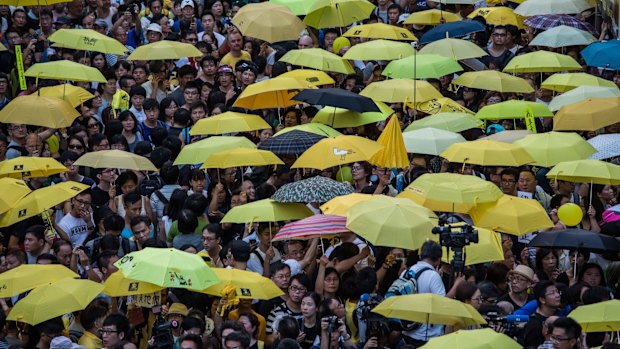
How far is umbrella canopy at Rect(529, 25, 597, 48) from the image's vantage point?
66.9 ft

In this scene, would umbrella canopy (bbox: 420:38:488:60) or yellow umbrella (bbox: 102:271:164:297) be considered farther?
umbrella canopy (bbox: 420:38:488:60)

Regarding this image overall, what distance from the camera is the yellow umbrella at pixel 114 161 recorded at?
16297 mm

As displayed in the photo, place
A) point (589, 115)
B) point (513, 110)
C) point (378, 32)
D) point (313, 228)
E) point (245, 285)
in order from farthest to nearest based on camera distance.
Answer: point (378, 32) < point (513, 110) < point (589, 115) < point (313, 228) < point (245, 285)

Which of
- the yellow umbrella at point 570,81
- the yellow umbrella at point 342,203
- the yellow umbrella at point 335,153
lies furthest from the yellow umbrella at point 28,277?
the yellow umbrella at point 570,81

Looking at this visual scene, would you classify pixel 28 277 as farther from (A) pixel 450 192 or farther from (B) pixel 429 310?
(A) pixel 450 192

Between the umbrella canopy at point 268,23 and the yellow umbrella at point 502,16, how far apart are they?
2851mm

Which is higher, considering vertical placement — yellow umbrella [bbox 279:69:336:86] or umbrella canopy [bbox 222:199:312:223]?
umbrella canopy [bbox 222:199:312:223]

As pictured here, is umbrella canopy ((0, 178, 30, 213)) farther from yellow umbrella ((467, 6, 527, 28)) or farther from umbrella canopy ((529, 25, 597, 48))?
yellow umbrella ((467, 6, 527, 28))

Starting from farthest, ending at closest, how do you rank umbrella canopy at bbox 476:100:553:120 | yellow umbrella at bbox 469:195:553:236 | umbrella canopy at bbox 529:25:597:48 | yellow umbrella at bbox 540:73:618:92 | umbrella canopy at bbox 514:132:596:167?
umbrella canopy at bbox 529:25:597:48
yellow umbrella at bbox 540:73:618:92
umbrella canopy at bbox 476:100:553:120
umbrella canopy at bbox 514:132:596:167
yellow umbrella at bbox 469:195:553:236

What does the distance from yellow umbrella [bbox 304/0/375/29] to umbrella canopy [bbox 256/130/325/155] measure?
15.4 ft

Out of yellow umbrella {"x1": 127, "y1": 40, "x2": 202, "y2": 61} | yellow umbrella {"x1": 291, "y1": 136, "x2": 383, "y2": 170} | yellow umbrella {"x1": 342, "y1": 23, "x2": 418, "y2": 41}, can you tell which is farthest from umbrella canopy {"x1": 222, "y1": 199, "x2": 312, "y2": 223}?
yellow umbrella {"x1": 342, "y1": 23, "x2": 418, "y2": 41}

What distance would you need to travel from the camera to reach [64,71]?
18688mm

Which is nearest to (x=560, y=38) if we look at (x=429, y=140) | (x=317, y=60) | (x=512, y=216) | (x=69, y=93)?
(x=317, y=60)

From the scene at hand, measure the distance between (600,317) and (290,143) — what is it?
17.3 ft
